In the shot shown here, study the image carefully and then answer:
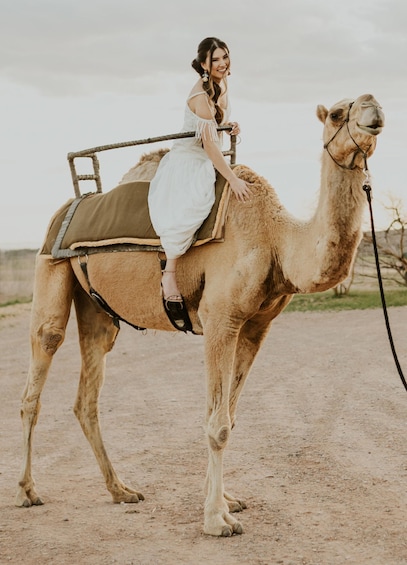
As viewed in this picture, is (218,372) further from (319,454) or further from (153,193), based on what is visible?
(319,454)

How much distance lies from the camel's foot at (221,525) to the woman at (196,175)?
1.40 metres

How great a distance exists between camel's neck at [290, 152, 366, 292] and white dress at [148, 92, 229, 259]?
0.81 metres

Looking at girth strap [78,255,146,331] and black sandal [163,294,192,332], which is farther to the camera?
girth strap [78,255,146,331]

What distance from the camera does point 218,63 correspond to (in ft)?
20.7

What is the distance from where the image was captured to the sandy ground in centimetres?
591

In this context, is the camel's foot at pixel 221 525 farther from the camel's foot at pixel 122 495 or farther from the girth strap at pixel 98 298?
the girth strap at pixel 98 298

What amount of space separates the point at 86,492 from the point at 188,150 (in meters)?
2.92

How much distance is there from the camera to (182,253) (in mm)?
6320

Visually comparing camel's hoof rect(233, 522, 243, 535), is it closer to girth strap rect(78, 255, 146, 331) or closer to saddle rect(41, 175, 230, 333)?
saddle rect(41, 175, 230, 333)

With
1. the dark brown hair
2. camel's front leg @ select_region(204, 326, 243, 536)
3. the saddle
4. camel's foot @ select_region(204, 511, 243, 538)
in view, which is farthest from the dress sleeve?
camel's foot @ select_region(204, 511, 243, 538)

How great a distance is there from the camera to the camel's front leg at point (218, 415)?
6156 mm

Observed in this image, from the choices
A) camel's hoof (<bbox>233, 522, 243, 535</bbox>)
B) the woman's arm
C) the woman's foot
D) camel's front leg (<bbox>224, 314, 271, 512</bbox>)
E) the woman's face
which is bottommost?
camel's hoof (<bbox>233, 522, 243, 535</bbox>)

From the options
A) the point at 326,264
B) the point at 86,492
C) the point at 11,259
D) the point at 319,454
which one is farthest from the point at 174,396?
the point at 11,259

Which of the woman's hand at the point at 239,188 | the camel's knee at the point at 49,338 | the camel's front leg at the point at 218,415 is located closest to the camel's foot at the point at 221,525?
the camel's front leg at the point at 218,415
